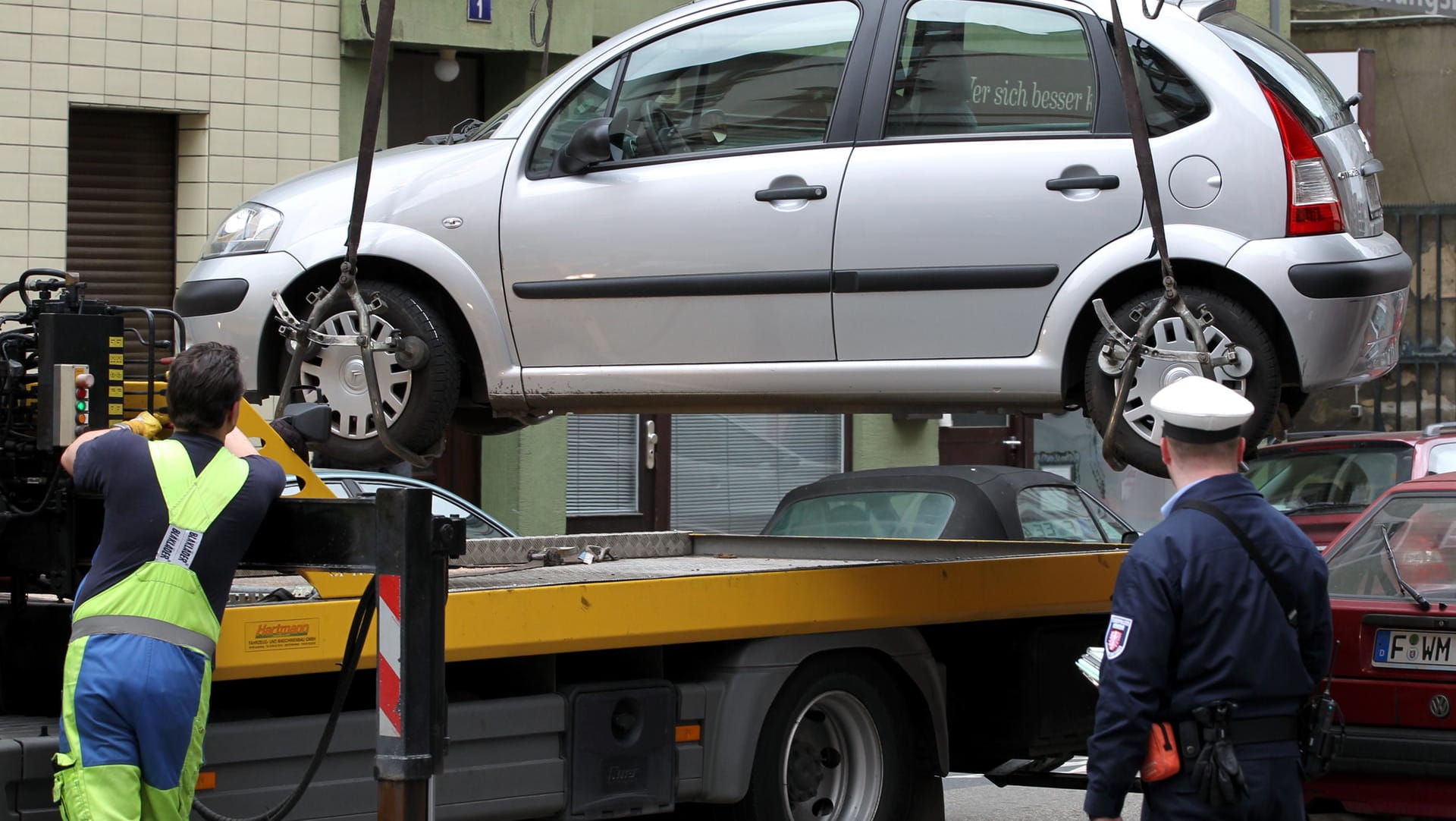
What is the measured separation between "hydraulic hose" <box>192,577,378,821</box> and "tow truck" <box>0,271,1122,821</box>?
43mm

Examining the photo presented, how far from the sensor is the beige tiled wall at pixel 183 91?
11.9 m

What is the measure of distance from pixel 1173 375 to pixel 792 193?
4.18ft

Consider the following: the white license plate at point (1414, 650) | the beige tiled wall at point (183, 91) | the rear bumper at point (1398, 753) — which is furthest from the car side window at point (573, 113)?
the beige tiled wall at point (183, 91)

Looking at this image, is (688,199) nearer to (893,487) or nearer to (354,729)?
(354,729)

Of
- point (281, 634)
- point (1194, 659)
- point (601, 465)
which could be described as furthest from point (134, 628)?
point (601, 465)

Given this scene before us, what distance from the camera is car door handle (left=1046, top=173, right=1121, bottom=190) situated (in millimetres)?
5574

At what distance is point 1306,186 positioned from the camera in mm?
5543

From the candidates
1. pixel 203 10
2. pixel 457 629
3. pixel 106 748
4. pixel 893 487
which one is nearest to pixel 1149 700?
pixel 457 629

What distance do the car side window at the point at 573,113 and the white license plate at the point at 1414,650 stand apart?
10.5 ft

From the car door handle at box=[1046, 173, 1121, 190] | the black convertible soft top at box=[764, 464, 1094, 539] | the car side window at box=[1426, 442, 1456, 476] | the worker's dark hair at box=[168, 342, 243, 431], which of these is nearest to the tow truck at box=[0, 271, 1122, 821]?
the worker's dark hair at box=[168, 342, 243, 431]

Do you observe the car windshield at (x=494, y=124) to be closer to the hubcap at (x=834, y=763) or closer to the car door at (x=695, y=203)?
the car door at (x=695, y=203)

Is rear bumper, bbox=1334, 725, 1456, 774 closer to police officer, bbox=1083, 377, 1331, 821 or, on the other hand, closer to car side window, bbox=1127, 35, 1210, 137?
car side window, bbox=1127, 35, 1210, 137

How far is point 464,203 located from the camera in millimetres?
6098

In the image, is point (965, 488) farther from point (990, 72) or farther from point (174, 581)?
point (174, 581)
